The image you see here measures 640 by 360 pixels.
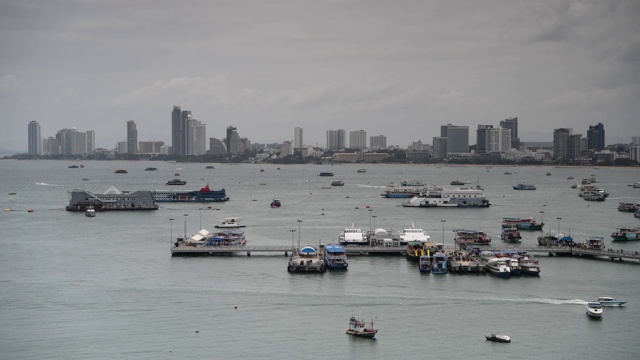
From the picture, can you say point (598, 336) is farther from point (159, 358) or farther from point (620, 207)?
point (620, 207)

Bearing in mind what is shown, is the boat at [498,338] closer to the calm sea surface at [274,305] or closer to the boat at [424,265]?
the calm sea surface at [274,305]

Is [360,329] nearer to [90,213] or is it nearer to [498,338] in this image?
[498,338]

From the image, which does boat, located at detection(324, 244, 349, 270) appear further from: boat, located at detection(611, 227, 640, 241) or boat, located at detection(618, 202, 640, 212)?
boat, located at detection(618, 202, 640, 212)

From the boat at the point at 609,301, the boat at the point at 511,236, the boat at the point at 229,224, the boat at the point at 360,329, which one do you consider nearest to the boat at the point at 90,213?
the boat at the point at 229,224

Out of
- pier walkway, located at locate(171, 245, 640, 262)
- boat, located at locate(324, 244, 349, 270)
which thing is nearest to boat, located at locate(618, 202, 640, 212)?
pier walkway, located at locate(171, 245, 640, 262)

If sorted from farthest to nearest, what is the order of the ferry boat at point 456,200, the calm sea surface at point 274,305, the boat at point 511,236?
the ferry boat at point 456,200 < the boat at point 511,236 < the calm sea surface at point 274,305

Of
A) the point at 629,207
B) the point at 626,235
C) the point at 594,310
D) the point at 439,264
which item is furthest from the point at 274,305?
the point at 629,207
